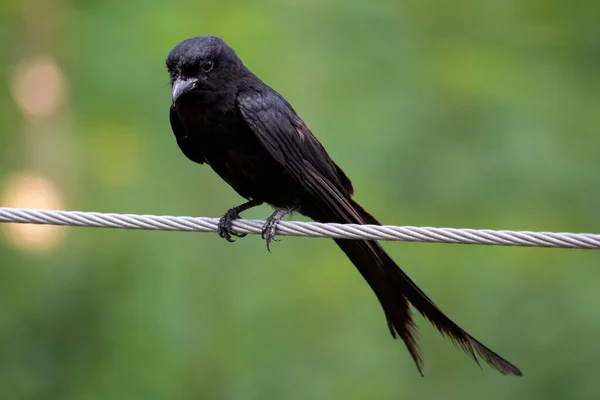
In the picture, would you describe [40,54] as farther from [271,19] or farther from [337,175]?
[337,175]

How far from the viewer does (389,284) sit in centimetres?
349

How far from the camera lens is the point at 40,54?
7.00 m

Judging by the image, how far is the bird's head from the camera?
3.77 m

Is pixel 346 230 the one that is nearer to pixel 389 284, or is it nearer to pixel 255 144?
pixel 389 284

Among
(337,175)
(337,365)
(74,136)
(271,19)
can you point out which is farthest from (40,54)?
(337,175)

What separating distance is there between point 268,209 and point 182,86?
106 inches

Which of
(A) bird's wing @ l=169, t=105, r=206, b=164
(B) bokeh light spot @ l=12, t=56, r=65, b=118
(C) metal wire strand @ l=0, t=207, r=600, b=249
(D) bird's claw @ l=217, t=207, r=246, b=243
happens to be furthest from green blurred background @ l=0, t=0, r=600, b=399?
(C) metal wire strand @ l=0, t=207, r=600, b=249

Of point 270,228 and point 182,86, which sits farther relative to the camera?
point 182,86

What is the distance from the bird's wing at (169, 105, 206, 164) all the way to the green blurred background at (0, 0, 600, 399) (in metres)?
2.12

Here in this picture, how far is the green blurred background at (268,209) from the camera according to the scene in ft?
20.5

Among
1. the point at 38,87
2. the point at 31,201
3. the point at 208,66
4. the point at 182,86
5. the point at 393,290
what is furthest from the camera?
the point at 38,87

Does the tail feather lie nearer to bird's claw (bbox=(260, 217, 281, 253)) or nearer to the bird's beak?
bird's claw (bbox=(260, 217, 281, 253))

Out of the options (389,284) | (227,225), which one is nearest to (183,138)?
(227,225)

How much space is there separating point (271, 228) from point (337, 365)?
2985 millimetres
